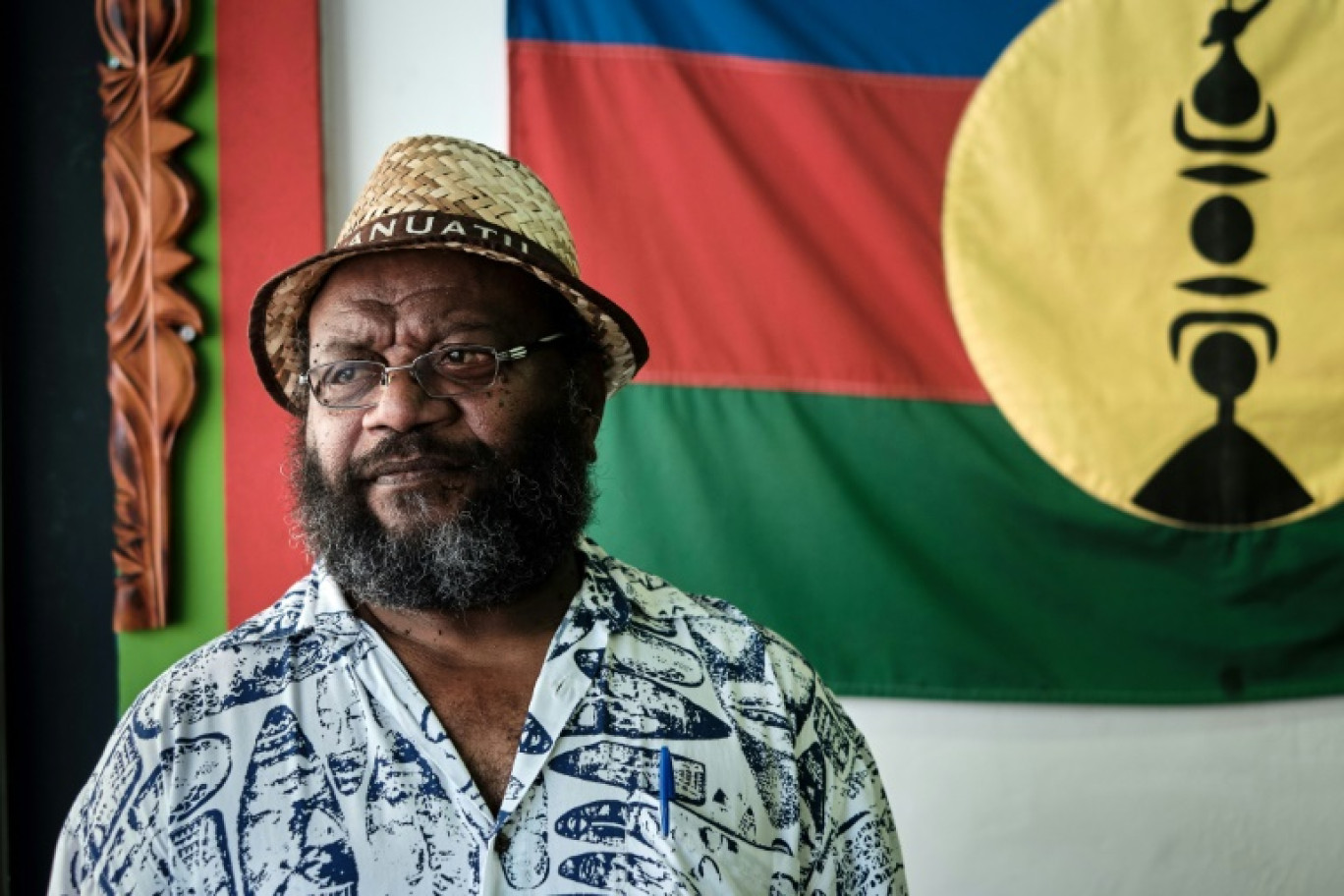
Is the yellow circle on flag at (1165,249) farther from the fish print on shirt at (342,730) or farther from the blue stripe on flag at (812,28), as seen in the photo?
the fish print on shirt at (342,730)

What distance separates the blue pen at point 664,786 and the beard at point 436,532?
0.24 metres

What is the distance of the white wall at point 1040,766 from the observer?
196cm

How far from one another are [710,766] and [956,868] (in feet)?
3.32

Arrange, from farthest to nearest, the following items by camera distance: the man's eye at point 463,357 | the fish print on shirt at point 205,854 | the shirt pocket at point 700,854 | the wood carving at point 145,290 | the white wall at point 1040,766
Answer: the white wall at point 1040,766 → the wood carving at point 145,290 → the man's eye at point 463,357 → the shirt pocket at point 700,854 → the fish print on shirt at point 205,854

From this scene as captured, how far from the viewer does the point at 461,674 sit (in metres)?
1.21

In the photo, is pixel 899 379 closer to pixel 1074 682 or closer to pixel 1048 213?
pixel 1048 213

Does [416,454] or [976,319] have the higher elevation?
[976,319]

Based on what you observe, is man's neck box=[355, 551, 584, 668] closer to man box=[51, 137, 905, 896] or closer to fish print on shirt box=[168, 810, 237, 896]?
man box=[51, 137, 905, 896]

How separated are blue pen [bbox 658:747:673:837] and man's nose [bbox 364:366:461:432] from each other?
1.35 feet

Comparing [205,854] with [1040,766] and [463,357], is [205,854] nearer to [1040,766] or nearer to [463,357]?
[463,357]

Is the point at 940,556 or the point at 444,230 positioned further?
the point at 940,556

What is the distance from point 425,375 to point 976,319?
42.3 inches

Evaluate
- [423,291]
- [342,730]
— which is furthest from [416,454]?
[342,730]

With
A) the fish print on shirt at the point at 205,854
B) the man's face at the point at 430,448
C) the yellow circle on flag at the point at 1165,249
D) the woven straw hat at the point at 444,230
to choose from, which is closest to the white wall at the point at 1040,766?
the yellow circle on flag at the point at 1165,249
